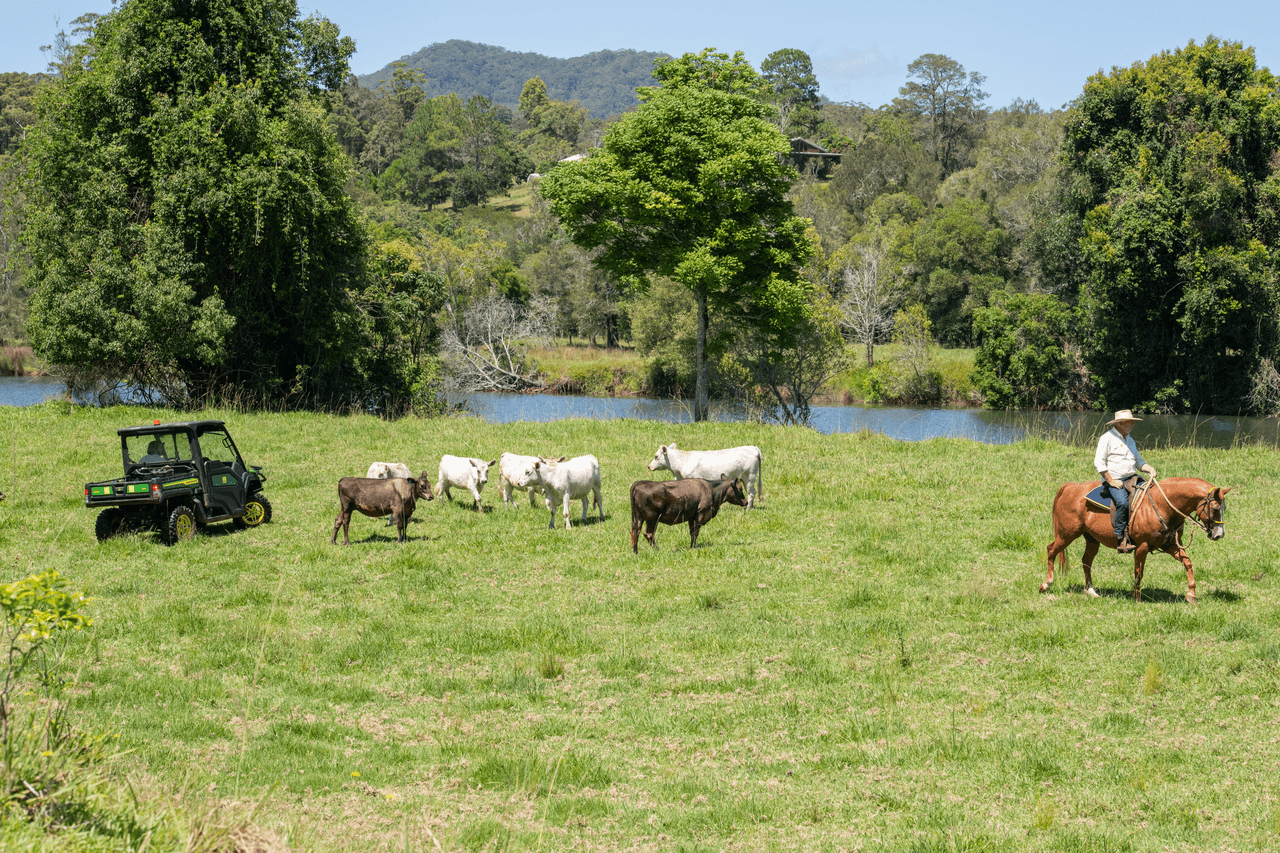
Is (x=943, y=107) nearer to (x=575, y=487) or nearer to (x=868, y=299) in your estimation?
(x=868, y=299)

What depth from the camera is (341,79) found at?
3362cm

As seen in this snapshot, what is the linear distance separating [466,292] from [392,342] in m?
36.7

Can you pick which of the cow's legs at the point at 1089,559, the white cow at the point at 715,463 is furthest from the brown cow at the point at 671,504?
the cow's legs at the point at 1089,559

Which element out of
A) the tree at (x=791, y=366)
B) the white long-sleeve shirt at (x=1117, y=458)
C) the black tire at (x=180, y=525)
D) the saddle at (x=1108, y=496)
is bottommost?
the black tire at (x=180, y=525)

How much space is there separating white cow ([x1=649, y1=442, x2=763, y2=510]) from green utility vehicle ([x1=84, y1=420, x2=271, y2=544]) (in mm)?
7334

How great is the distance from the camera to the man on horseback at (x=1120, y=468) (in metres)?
11.2

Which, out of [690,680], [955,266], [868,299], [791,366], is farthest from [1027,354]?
[690,680]

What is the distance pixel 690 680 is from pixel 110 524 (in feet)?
34.2

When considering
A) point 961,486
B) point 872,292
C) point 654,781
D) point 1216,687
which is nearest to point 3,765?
point 654,781

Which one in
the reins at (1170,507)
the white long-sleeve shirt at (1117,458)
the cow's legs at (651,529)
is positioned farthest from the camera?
the cow's legs at (651,529)

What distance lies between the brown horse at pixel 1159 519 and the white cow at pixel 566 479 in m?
7.48

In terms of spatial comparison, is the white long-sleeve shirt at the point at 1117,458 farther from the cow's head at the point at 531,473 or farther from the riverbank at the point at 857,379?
the riverbank at the point at 857,379

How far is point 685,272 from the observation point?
30703 mm

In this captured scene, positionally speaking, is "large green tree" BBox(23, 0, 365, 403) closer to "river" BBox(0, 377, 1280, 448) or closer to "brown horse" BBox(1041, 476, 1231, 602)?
"river" BBox(0, 377, 1280, 448)
